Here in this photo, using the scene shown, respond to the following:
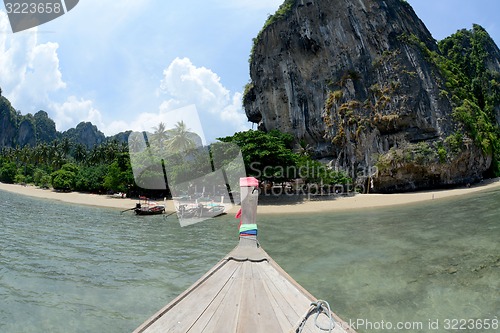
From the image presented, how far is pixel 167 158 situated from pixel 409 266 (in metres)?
33.8

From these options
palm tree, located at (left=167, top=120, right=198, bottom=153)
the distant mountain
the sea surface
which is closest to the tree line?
palm tree, located at (left=167, top=120, right=198, bottom=153)

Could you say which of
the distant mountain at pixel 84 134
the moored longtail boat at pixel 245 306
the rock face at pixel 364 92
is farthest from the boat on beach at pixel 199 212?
the distant mountain at pixel 84 134

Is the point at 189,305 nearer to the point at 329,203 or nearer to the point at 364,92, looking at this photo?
the point at 329,203

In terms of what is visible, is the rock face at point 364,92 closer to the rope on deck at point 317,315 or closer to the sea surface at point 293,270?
the sea surface at point 293,270

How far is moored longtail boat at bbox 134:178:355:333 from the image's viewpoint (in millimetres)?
2863

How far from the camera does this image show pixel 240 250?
4.62 m

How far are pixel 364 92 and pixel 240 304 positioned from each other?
3914 centimetres

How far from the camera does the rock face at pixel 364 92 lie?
33625 mm

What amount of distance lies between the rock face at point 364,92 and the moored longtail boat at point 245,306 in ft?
107

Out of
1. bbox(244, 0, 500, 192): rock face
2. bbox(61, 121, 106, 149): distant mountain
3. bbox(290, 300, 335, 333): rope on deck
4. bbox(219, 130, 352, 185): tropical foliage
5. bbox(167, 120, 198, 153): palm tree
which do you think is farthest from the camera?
bbox(61, 121, 106, 149): distant mountain

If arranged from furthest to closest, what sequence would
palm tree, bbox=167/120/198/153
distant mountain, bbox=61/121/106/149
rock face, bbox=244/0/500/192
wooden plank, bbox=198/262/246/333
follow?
distant mountain, bbox=61/121/106/149 < palm tree, bbox=167/120/198/153 < rock face, bbox=244/0/500/192 < wooden plank, bbox=198/262/246/333

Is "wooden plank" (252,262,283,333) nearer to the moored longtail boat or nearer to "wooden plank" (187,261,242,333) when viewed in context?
the moored longtail boat

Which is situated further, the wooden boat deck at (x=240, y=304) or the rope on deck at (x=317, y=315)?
the wooden boat deck at (x=240, y=304)

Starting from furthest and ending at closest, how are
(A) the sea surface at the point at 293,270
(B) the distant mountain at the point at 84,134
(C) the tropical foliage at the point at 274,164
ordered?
(B) the distant mountain at the point at 84,134 < (C) the tropical foliage at the point at 274,164 < (A) the sea surface at the point at 293,270
